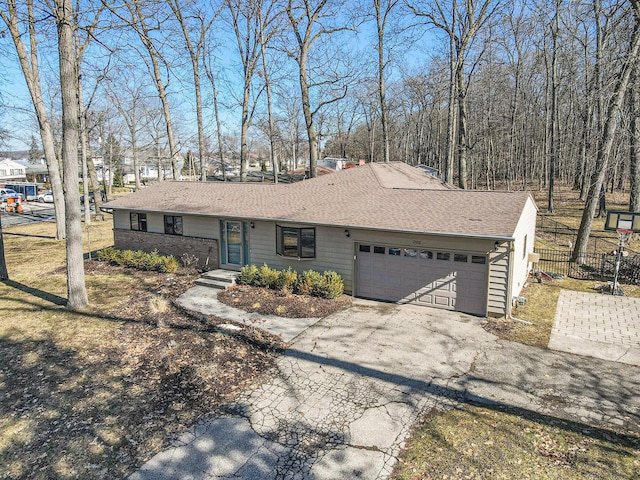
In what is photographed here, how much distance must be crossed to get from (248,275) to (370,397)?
7480mm

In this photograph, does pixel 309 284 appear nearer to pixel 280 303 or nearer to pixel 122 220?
pixel 280 303

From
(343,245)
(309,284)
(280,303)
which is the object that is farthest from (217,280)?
(343,245)

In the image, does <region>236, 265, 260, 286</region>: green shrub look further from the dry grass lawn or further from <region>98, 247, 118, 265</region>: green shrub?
the dry grass lawn

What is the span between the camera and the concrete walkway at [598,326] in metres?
9.16

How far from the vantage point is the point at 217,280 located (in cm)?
1392

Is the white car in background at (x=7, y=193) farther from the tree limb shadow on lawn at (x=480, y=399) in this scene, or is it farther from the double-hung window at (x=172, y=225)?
the tree limb shadow on lawn at (x=480, y=399)

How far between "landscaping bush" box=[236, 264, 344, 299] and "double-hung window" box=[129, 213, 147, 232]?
6.08 m

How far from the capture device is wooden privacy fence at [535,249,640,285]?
1402 centimetres

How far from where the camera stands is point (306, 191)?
15555 millimetres

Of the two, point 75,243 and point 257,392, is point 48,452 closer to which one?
point 257,392

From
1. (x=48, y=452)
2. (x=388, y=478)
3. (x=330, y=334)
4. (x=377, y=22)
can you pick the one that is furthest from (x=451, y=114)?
(x=48, y=452)

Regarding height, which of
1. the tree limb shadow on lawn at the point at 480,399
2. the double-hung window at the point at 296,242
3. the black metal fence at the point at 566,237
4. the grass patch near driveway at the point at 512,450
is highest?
the double-hung window at the point at 296,242

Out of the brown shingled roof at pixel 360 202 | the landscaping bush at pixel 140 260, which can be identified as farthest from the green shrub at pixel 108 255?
the brown shingled roof at pixel 360 202

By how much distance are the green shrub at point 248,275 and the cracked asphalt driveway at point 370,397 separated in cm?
415
